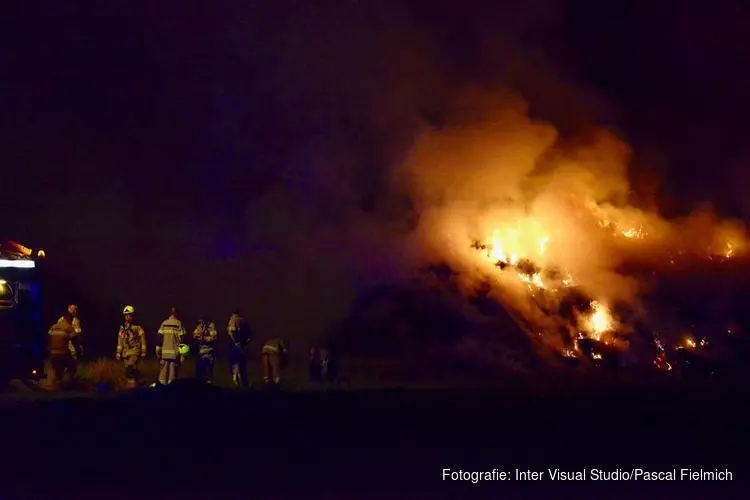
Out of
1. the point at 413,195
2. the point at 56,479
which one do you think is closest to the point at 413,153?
the point at 413,195

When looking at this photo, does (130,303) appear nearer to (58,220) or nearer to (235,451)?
(58,220)

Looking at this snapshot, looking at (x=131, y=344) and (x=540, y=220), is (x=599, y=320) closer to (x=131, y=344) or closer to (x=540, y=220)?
(x=540, y=220)

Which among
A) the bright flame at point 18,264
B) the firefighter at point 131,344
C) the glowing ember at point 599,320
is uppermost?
the bright flame at point 18,264

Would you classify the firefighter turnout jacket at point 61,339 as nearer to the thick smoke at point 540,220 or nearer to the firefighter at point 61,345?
the firefighter at point 61,345

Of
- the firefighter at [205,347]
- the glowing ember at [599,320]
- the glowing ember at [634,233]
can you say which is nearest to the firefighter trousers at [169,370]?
the firefighter at [205,347]

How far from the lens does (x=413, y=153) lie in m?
25.5

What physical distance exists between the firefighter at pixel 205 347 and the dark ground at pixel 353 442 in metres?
2.23

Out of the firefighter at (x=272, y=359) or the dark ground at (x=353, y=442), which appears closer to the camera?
the dark ground at (x=353, y=442)

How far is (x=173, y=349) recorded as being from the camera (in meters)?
16.6

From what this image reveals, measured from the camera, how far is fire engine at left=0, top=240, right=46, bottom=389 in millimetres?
16547

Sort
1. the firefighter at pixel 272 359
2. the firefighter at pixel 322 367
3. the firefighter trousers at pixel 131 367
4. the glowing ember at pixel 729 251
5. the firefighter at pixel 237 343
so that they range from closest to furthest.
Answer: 1. the firefighter at pixel 237 343
2. the firefighter at pixel 272 359
3. the firefighter trousers at pixel 131 367
4. the firefighter at pixel 322 367
5. the glowing ember at pixel 729 251

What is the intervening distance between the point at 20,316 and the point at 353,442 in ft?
28.2

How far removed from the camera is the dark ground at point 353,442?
9242 mm

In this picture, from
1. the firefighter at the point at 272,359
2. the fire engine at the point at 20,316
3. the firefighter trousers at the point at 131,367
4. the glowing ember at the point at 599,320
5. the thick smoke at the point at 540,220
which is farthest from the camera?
the thick smoke at the point at 540,220
